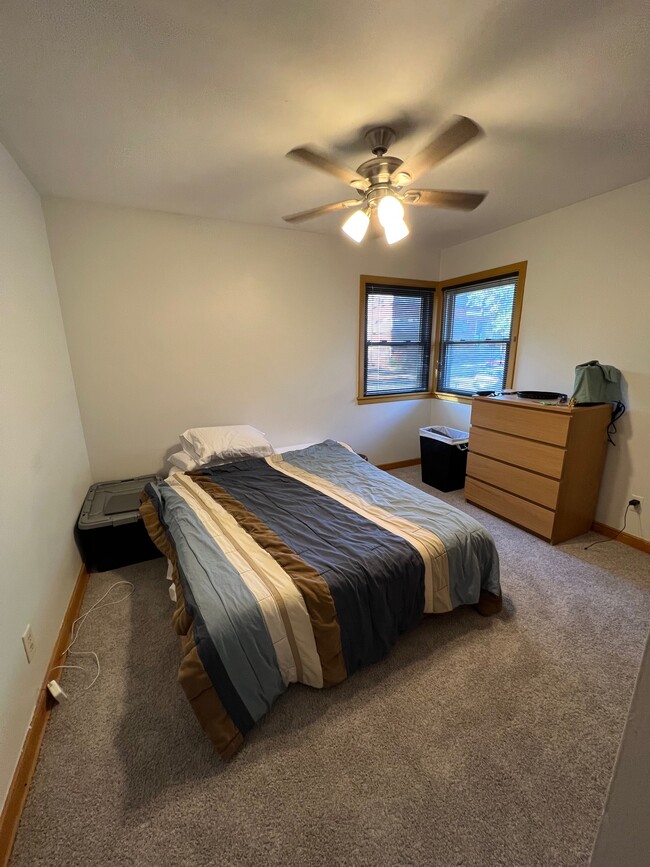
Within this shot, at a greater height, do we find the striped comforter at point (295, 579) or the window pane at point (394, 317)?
the window pane at point (394, 317)

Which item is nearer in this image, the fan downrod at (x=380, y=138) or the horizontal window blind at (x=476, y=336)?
the fan downrod at (x=380, y=138)

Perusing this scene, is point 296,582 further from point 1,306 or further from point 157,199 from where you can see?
point 157,199

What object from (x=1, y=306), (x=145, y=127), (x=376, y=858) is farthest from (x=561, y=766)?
(x=145, y=127)

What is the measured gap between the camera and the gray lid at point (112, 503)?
2.33 metres

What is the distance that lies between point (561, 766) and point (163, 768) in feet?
4.64

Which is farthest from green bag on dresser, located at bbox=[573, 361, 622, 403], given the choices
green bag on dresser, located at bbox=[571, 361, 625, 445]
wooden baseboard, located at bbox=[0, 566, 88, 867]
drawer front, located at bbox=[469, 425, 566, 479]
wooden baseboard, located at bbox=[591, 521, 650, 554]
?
wooden baseboard, located at bbox=[0, 566, 88, 867]

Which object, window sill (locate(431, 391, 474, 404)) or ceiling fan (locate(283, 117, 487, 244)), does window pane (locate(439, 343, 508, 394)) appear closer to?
window sill (locate(431, 391, 474, 404))

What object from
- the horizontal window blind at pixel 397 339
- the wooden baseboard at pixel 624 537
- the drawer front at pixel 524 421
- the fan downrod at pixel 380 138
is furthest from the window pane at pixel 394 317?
the wooden baseboard at pixel 624 537

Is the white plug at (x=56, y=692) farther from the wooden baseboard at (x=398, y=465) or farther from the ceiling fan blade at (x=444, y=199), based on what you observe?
the wooden baseboard at (x=398, y=465)

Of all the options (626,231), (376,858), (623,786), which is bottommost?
(376,858)

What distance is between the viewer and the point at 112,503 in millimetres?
2545

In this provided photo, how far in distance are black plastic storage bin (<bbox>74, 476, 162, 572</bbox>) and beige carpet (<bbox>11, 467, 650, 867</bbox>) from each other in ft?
1.84

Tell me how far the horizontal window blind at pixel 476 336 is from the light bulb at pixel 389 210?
207 centimetres

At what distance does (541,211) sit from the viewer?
2830mm
